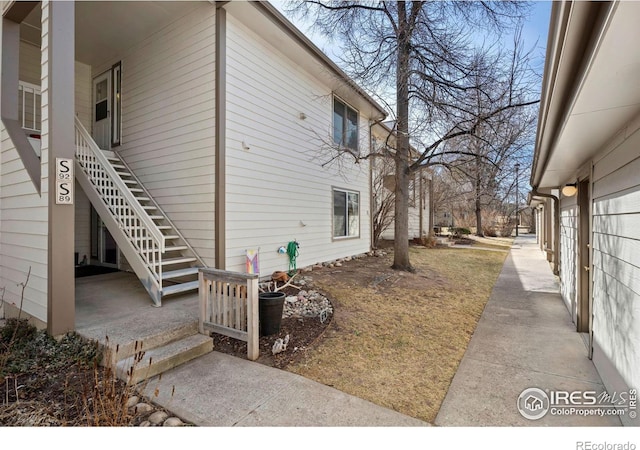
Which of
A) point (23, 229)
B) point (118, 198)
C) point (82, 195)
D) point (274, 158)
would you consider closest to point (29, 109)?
point (82, 195)

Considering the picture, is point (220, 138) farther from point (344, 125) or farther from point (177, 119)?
point (344, 125)

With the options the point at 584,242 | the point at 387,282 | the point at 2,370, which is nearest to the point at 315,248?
the point at 387,282

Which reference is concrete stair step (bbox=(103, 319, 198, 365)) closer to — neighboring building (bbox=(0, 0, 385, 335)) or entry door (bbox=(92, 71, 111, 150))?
neighboring building (bbox=(0, 0, 385, 335))

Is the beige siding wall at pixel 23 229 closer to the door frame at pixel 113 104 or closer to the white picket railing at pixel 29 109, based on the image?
the white picket railing at pixel 29 109

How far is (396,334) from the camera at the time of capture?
4133 millimetres

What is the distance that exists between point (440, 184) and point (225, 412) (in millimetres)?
18966

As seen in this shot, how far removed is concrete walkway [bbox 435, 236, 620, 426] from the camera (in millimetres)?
2434

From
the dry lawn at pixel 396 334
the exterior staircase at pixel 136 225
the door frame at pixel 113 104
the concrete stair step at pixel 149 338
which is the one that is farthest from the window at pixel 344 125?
the concrete stair step at pixel 149 338

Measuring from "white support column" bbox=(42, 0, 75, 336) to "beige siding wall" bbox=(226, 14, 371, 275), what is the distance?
2.21 metres

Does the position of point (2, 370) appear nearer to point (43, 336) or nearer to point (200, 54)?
point (43, 336)

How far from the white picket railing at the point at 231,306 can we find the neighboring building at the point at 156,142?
987 millimetres

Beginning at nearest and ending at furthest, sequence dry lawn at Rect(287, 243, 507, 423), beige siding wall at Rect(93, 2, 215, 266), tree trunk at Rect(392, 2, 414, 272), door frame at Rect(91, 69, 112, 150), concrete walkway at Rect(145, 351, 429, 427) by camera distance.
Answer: concrete walkway at Rect(145, 351, 429, 427), dry lawn at Rect(287, 243, 507, 423), beige siding wall at Rect(93, 2, 215, 266), door frame at Rect(91, 69, 112, 150), tree trunk at Rect(392, 2, 414, 272)

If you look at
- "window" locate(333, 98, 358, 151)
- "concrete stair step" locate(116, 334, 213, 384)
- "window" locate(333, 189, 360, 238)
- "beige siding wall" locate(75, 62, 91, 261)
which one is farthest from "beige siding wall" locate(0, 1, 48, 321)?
"window" locate(333, 98, 358, 151)

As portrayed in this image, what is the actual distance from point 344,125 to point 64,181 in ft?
23.6
